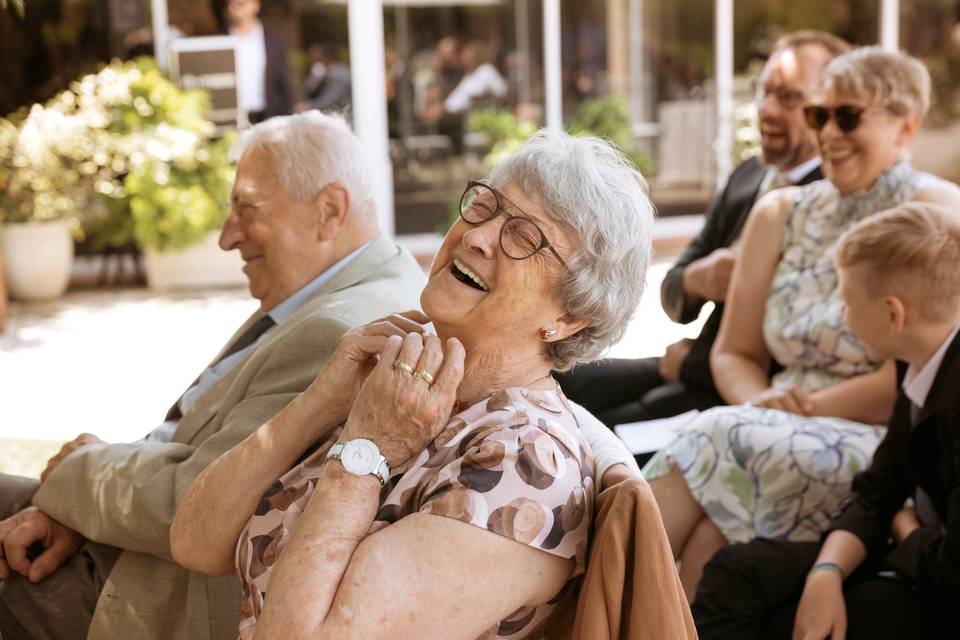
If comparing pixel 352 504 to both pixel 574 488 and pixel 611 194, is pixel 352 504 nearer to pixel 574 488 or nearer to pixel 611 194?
pixel 574 488

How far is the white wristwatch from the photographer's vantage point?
1.66 meters

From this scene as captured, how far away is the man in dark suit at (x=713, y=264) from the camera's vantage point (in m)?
3.73

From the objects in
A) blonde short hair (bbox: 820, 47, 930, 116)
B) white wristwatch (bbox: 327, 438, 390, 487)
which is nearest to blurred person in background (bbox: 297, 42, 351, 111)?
blonde short hair (bbox: 820, 47, 930, 116)

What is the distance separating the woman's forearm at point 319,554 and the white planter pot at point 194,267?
320 inches

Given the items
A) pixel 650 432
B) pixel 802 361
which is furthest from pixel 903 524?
pixel 650 432

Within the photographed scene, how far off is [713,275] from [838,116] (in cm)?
67

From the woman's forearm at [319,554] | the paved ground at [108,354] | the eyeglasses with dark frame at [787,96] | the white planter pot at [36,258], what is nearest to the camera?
the woman's forearm at [319,554]

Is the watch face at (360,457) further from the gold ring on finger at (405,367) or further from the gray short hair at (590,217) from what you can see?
the gray short hair at (590,217)

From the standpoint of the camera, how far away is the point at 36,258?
9211 millimetres

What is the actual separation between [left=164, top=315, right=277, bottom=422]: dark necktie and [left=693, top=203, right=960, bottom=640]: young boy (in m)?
1.15

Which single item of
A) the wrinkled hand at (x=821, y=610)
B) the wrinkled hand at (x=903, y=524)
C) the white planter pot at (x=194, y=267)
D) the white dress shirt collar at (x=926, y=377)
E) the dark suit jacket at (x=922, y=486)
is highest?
the white dress shirt collar at (x=926, y=377)

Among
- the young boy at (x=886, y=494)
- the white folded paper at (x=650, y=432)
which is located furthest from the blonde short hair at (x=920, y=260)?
the white folded paper at (x=650, y=432)

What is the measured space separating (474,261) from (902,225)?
1.22 metres

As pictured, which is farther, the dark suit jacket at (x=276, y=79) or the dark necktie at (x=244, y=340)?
the dark suit jacket at (x=276, y=79)
